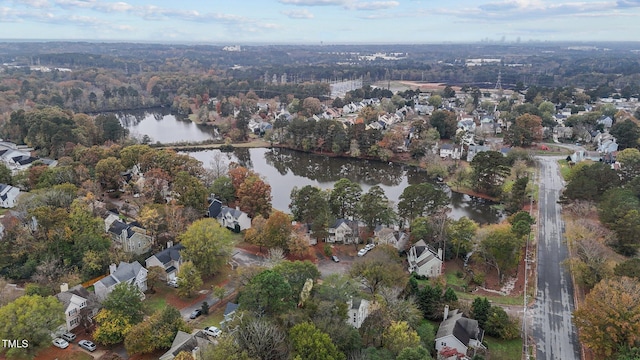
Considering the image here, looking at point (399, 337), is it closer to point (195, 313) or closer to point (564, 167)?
point (195, 313)

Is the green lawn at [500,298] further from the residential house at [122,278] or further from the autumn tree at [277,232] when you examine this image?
the residential house at [122,278]

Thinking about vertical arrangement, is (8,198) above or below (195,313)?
above

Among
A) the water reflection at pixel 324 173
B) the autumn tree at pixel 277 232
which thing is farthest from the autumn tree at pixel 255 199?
the water reflection at pixel 324 173

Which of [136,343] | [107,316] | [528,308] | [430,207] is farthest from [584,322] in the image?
[107,316]

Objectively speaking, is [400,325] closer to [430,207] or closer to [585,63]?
[430,207]

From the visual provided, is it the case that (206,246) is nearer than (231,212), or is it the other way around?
(206,246)

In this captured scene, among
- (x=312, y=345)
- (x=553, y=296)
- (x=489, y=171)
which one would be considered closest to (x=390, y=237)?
(x=553, y=296)

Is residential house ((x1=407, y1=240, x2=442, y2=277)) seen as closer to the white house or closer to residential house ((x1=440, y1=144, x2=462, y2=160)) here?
the white house
